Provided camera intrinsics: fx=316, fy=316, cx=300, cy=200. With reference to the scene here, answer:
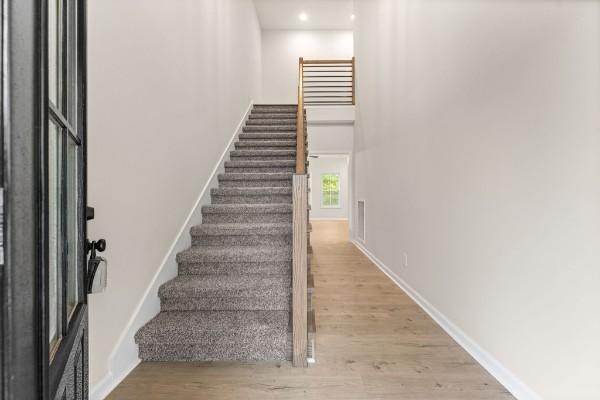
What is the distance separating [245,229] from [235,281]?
0.57m

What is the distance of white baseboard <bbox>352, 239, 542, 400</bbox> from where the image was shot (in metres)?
1.62

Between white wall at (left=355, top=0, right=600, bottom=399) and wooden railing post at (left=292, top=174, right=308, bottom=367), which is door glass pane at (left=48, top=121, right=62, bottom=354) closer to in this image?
wooden railing post at (left=292, top=174, right=308, bottom=367)

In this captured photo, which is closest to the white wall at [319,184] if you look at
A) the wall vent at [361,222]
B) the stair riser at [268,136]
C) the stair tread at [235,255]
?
the wall vent at [361,222]

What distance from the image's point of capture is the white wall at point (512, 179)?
130 centimetres

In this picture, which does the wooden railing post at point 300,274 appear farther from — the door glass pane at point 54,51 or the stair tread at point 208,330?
the door glass pane at point 54,51

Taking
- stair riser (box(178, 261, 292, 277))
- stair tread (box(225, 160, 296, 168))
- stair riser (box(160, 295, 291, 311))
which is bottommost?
stair riser (box(160, 295, 291, 311))

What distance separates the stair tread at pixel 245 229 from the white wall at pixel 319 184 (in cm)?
941

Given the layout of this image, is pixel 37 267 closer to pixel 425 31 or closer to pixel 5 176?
pixel 5 176

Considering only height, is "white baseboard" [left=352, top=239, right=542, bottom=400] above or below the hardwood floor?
above

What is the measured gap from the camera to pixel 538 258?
1.52 metres

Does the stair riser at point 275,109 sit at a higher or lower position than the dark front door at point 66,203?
higher

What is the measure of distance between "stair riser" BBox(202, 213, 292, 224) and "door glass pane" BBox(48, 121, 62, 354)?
8.08ft

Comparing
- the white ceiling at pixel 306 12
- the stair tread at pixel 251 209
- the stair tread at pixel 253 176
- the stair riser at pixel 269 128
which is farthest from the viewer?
the white ceiling at pixel 306 12

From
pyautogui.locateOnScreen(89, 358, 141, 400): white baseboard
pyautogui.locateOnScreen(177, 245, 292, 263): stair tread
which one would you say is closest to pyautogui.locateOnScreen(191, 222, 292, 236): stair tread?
pyautogui.locateOnScreen(177, 245, 292, 263): stair tread
